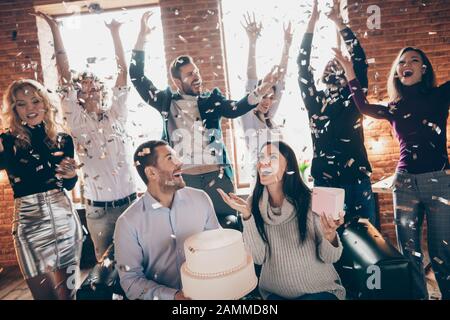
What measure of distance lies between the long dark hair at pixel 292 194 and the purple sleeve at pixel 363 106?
654 millimetres

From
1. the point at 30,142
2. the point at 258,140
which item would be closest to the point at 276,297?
the point at 258,140

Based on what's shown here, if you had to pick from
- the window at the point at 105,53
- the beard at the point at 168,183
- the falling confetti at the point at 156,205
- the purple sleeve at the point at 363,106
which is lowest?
the falling confetti at the point at 156,205

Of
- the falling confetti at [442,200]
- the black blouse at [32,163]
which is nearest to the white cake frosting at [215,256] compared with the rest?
the black blouse at [32,163]

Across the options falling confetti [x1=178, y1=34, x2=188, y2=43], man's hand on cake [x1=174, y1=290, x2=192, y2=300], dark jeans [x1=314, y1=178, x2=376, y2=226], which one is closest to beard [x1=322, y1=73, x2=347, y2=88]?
dark jeans [x1=314, y1=178, x2=376, y2=226]

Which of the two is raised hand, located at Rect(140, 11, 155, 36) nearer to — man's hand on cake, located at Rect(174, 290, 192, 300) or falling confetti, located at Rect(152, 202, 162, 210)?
falling confetti, located at Rect(152, 202, 162, 210)

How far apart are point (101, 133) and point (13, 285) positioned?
160 cm

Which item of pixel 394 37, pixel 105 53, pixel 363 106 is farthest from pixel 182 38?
pixel 394 37

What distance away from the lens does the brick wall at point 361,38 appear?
2914 millimetres

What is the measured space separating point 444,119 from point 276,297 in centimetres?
142

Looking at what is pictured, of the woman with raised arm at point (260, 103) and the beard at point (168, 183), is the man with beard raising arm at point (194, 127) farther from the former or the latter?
the beard at point (168, 183)

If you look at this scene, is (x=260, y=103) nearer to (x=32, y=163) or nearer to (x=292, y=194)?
(x=292, y=194)

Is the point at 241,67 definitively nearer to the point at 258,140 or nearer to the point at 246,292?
the point at 258,140

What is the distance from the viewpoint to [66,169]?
2.10 meters

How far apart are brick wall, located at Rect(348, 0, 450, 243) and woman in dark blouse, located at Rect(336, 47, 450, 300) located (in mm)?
821
